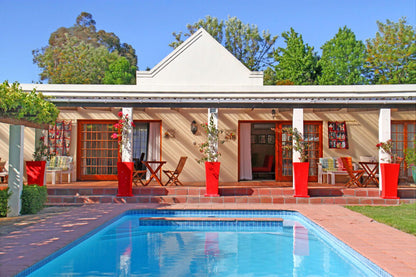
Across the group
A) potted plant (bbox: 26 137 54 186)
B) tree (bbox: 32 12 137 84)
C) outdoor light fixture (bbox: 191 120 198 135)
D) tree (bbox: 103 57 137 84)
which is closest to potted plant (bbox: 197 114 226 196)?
outdoor light fixture (bbox: 191 120 198 135)

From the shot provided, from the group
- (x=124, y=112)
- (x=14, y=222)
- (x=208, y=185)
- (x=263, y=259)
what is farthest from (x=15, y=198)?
(x=263, y=259)

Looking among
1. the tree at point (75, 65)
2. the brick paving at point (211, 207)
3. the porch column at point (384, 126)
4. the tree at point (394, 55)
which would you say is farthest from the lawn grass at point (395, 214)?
the tree at point (75, 65)

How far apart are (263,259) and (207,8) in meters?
35.3

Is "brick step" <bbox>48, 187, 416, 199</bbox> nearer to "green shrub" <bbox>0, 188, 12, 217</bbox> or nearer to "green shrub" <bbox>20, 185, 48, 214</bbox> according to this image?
"green shrub" <bbox>20, 185, 48, 214</bbox>

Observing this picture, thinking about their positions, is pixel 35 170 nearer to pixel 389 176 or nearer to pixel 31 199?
pixel 31 199

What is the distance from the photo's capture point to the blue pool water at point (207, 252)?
208 inches

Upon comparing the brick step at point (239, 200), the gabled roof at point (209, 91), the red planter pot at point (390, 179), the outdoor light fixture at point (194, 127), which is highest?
the gabled roof at point (209, 91)

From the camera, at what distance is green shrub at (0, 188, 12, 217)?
773 cm

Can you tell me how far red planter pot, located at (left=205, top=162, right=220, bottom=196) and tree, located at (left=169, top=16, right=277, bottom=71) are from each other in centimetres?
2803

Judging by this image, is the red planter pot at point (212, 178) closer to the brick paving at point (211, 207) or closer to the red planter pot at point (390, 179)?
the brick paving at point (211, 207)

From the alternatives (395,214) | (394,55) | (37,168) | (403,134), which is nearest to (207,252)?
(395,214)

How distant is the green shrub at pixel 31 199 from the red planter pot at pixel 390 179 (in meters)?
7.88

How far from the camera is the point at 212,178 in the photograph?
10.1 m

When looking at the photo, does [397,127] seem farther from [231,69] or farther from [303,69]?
[303,69]
